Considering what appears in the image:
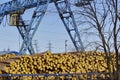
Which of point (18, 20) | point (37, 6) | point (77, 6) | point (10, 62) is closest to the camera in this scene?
point (77, 6)

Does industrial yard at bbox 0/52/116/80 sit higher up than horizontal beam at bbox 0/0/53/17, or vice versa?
industrial yard at bbox 0/52/116/80

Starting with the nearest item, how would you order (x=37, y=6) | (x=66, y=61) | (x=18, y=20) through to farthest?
1. (x=66, y=61)
2. (x=37, y=6)
3. (x=18, y=20)

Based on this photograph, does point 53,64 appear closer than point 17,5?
Yes

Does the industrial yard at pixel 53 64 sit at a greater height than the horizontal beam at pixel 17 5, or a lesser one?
greater

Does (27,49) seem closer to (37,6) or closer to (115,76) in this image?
(37,6)

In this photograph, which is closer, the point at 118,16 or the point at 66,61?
the point at 118,16

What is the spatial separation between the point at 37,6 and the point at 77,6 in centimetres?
2548

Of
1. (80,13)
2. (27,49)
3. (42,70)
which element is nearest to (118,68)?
(80,13)

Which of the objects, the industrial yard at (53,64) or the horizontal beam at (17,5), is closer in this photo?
the industrial yard at (53,64)

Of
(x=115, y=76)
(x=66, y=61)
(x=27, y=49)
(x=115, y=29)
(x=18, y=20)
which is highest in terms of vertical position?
(x=115, y=29)

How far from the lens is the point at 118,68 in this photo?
31.0ft

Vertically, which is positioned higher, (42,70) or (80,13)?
(80,13)

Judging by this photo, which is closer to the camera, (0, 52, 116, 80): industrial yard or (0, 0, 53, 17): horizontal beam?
A: (0, 52, 116, 80): industrial yard

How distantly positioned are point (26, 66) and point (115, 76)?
6840 mm
